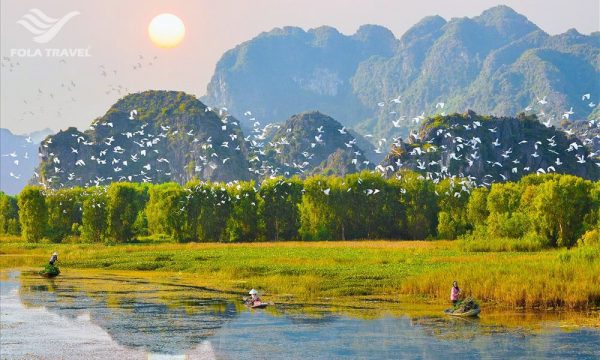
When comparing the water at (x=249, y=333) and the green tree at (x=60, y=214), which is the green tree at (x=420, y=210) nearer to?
the green tree at (x=60, y=214)

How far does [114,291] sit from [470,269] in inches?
1130

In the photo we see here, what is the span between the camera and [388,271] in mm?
72875

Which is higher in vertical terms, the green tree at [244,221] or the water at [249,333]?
the green tree at [244,221]

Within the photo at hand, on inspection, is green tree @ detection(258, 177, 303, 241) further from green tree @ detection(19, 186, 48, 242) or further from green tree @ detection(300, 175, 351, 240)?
green tree @ detection(19, 186, 48, 242)

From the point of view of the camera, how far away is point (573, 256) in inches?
2655

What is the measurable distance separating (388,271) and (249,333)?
3030cm

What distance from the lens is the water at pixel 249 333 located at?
38719 millimetres

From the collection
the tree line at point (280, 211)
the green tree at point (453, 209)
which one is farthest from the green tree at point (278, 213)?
the green tree at point (453, 209)

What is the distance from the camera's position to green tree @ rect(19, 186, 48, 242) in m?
150

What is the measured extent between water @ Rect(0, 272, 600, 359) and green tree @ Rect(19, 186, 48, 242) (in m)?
94.4

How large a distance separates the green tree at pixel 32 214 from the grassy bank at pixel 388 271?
135 ft

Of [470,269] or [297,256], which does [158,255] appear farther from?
[470,269]

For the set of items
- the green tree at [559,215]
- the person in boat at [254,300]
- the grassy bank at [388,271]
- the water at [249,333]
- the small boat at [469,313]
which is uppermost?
the green tree at [559,215]

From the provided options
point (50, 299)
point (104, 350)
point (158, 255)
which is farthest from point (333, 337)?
point (158, 255)
